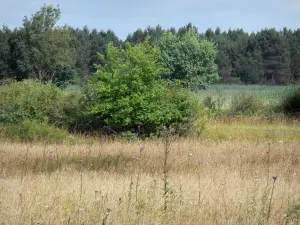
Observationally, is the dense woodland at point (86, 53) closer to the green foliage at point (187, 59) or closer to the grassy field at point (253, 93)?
the green foliage at point (187, 59)

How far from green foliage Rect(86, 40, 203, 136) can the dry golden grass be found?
188 inches

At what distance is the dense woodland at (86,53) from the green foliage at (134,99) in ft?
74.0

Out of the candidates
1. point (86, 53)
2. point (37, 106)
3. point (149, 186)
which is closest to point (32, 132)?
point (37, 106)

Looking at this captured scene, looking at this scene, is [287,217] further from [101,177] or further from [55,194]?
[101,177]

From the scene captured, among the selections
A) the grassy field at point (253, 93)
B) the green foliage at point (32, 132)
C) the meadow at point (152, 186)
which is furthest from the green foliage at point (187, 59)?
the meadow at point (152, 186)

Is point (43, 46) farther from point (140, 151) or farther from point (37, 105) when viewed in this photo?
point (140, 151)

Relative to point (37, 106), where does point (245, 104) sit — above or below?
below

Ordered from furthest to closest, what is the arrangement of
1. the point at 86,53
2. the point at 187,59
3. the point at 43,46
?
the point at 86,53 → the point at 43,46 → the point at 187,59

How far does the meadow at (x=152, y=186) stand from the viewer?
19.3ft

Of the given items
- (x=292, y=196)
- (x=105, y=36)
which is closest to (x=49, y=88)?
(x=292, y=196)

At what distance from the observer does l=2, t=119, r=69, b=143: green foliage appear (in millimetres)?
17047

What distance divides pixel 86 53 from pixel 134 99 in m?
67.5

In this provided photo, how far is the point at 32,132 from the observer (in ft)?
Answer: 57.2

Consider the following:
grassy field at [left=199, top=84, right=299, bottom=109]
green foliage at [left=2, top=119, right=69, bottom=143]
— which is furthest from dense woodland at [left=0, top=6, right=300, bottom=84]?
green foliage at [left=2, top=119, right=69, bottom=143]
